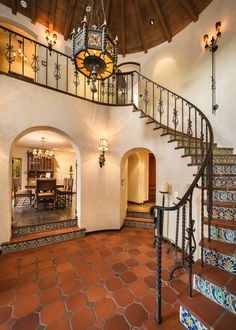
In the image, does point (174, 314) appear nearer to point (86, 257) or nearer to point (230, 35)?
point (86, 257)

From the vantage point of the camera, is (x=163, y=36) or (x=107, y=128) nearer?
(x=107, y=128)

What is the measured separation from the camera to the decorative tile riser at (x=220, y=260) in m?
1.68

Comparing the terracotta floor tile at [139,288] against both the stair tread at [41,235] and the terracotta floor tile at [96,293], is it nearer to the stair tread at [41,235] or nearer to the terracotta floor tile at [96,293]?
the terracotta floor tile at [96,293]

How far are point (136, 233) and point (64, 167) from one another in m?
6.96

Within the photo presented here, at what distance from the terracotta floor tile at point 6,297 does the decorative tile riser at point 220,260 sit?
251 centimetres

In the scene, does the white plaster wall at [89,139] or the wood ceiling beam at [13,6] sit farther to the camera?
the wood ceiling beam at [13,6]

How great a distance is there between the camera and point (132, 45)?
5.89 meters

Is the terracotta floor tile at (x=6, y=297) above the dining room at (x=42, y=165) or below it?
below

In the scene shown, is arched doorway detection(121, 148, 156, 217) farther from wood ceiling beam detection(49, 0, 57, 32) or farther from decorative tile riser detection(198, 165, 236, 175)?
wood ceiling beam detection(49, 0, 57, 32)

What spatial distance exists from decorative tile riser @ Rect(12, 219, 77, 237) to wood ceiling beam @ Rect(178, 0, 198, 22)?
665 cm

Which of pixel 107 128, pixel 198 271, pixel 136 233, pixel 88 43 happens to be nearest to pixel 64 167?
pixel 107 128

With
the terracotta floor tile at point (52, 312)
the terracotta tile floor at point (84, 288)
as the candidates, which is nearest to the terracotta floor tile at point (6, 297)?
the terracotta tile floor at point (84, 288)

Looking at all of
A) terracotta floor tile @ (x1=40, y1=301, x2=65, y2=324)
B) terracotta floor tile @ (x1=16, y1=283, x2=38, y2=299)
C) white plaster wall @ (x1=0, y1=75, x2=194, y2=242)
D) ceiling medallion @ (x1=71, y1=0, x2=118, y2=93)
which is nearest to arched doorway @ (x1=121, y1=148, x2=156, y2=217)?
white plaster wall @ (x1=0, y1=75, x2=194, y2=242)

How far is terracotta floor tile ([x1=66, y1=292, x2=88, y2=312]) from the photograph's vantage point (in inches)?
76.4
